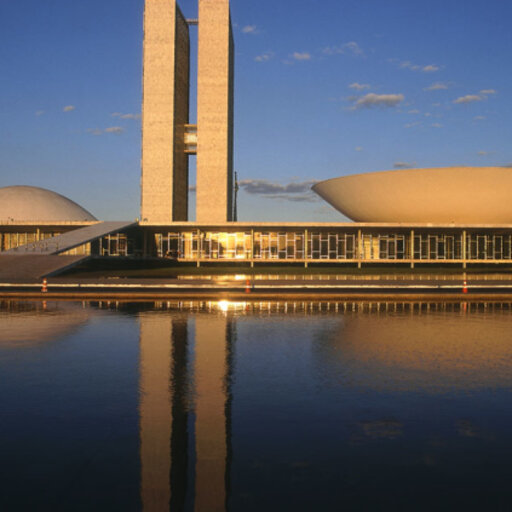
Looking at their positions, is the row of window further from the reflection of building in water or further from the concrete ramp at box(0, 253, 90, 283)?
the reflection of building in water

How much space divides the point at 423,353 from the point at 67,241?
39770mm

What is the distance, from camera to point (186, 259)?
60312mm

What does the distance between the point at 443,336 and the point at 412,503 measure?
8.99 meters

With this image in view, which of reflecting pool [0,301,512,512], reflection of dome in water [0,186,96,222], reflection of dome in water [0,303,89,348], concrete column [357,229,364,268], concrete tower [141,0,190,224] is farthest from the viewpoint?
reflection of dome in water [0,186,96,222]

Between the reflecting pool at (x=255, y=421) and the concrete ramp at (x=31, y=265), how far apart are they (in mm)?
23358

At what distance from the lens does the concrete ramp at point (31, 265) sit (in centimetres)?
3497

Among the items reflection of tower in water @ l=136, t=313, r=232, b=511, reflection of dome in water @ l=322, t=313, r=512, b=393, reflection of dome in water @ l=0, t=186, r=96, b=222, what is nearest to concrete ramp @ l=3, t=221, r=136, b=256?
reflection of dome in water @ l=0, t=186, r=96, b=222

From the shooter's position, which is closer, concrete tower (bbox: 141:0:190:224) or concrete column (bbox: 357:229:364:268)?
concrete column (bbox: 357:229:364:268)

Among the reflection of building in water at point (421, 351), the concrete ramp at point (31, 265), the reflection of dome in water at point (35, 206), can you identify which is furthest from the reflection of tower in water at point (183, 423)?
the reflection of dome in water at point (35, 206)

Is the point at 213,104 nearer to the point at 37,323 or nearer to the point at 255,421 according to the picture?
the point at 37,323

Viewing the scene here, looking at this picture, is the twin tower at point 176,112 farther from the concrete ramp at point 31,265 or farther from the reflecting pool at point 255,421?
the reflecting pool at point 255,421

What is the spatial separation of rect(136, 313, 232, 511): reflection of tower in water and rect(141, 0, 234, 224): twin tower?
183 ft

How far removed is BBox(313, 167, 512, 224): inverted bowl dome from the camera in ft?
184

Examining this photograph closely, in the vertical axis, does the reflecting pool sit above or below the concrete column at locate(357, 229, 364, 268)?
below
